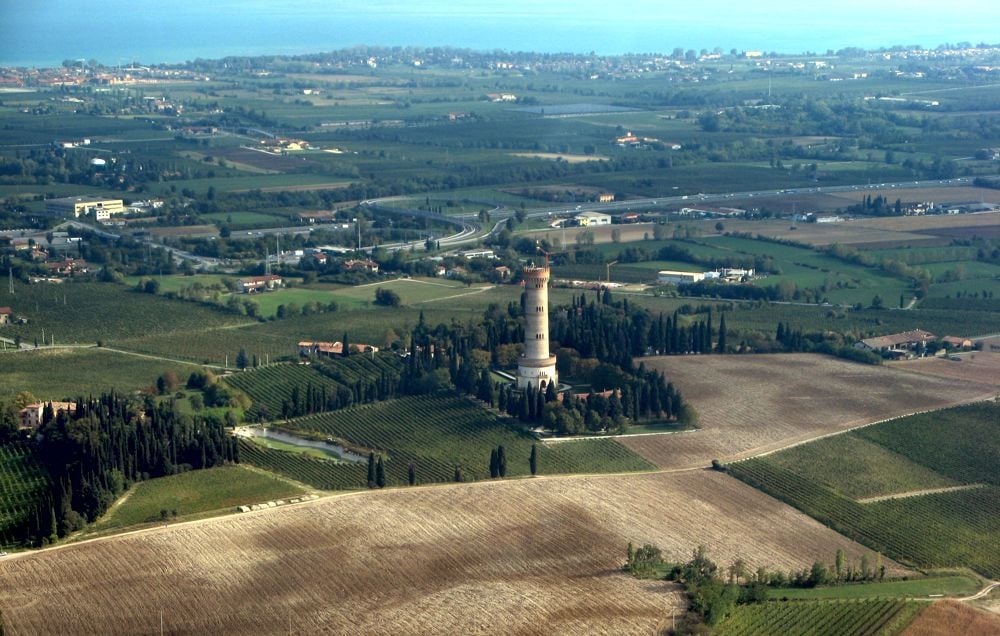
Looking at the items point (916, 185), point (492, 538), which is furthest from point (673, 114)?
point (492, 538)

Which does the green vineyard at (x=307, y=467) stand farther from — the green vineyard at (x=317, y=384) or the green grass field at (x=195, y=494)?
the green vineyard at (x=317, y=384)

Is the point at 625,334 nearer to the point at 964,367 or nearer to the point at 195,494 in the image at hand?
the point at 964,367

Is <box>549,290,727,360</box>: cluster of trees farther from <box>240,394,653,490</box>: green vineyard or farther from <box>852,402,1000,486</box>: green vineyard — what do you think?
<box>852,402,1000,486</box>: green vineyard

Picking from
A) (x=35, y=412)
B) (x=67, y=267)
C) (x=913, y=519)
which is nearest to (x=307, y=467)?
(x=35, y=412)

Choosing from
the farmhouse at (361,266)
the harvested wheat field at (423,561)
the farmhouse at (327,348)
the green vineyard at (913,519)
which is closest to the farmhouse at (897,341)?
the green vineyard at (913,519)

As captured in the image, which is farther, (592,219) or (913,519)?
(592,219)
